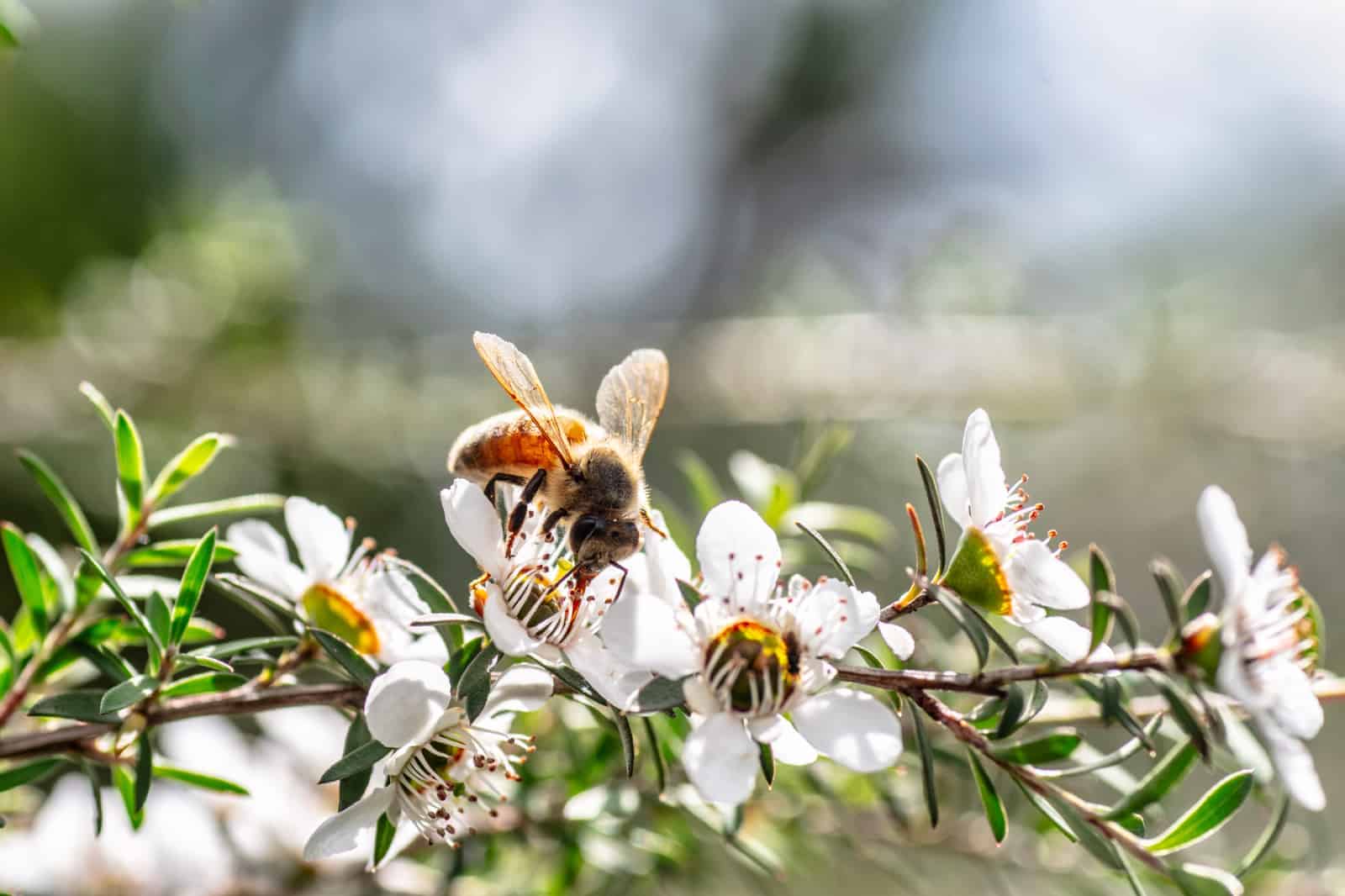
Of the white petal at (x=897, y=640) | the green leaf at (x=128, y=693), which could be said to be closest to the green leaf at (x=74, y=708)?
the green leaf at (x=128, y=693)

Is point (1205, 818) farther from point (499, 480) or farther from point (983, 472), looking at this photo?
point (499, 480)

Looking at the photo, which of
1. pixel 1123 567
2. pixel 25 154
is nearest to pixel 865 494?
pixel 1123 567

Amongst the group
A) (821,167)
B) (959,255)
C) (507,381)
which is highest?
(821,167)

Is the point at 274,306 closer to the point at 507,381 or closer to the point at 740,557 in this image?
the point at 507,381

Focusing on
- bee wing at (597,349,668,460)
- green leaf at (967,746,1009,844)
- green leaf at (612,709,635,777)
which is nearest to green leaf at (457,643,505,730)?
green leaf at (612,709,635,777)

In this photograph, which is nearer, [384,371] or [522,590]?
[522,590]

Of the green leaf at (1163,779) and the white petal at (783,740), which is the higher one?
the green leaf at (1163,779)

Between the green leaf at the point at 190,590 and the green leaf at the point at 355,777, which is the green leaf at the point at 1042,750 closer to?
the green leaf at the point at 355,777
